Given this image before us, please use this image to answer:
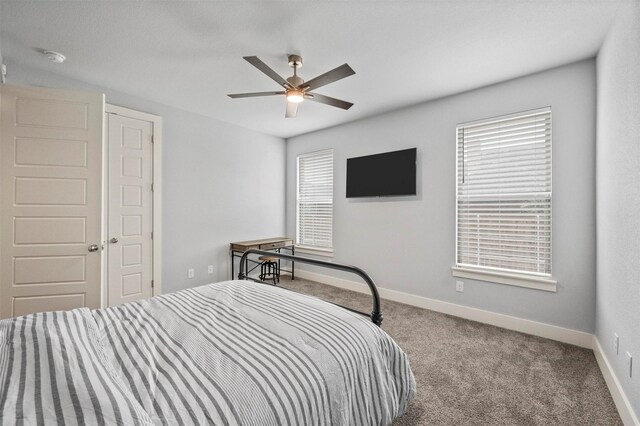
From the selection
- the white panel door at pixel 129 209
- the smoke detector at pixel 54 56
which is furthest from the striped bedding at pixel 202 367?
the smoke detector at pixel 54 56

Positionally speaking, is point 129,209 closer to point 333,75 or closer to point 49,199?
point 49,199

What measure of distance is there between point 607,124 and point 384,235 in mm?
2435

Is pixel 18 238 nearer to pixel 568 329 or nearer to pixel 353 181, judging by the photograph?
pixel 353 181

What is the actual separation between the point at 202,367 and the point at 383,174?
3306 millimetres

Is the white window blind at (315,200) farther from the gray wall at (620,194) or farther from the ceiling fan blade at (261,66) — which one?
the gray wall at (620,194)

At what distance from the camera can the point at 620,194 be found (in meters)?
1.79

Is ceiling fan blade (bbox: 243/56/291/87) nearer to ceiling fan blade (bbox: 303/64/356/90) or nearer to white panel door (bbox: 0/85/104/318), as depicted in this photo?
ceiling fan blade (bbox: 303/64/356/90)

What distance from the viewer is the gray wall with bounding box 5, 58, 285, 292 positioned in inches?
142

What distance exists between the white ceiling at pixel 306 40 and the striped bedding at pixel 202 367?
2012 millimetres

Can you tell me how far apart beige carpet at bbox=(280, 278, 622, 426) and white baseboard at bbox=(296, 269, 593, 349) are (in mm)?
77

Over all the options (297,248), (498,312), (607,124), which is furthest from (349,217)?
(607,124)

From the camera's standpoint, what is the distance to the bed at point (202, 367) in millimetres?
760

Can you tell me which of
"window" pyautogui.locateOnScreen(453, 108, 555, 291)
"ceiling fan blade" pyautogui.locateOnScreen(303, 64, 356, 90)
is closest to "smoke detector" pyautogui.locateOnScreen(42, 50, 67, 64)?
"ceiling fan blade" pyautogui.locateOnScreen(303, 64, 356, 90)

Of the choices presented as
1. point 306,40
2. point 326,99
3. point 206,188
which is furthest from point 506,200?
point 206,188
